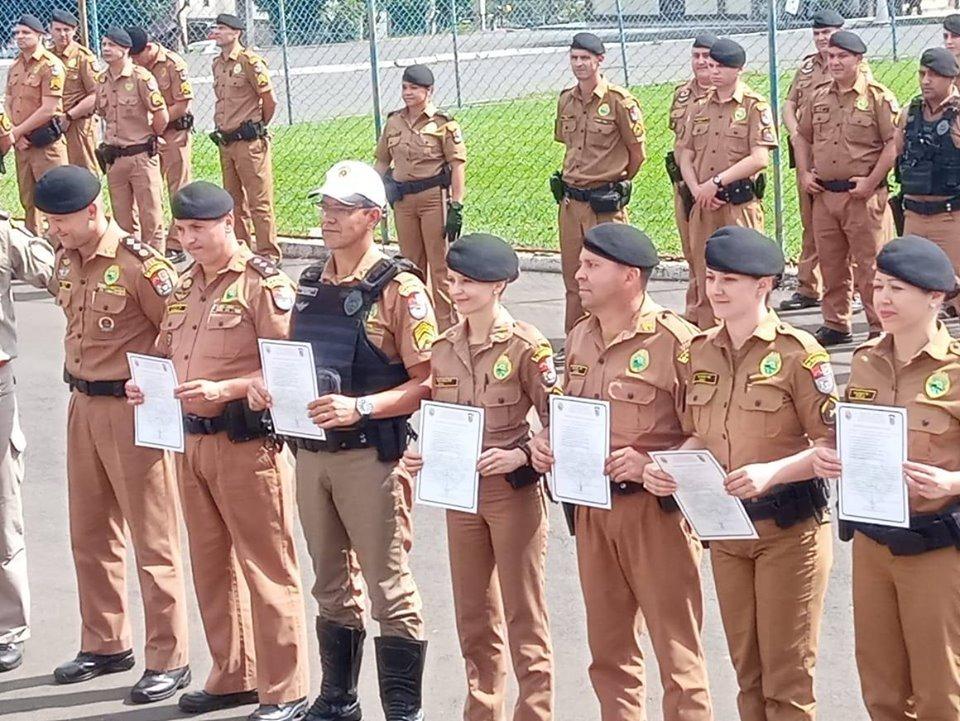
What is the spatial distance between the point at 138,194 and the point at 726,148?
18.4 ft

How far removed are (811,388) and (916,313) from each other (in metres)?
0.40

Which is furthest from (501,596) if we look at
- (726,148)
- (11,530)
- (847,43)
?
(847,43)

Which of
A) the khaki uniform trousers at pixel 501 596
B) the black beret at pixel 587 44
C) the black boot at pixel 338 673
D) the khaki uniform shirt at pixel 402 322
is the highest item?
the black beret at pixel 587 44

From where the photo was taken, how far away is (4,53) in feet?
74.6

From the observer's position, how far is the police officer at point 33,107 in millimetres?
14820

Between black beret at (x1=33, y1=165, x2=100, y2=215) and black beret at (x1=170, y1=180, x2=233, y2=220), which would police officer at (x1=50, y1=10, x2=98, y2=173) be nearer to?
black beret at (x1=33, y1=165, x2=100, y2=215)

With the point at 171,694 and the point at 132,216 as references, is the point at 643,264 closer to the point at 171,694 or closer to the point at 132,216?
the point at 171,694

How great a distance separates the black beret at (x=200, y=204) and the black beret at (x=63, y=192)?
0.54 m

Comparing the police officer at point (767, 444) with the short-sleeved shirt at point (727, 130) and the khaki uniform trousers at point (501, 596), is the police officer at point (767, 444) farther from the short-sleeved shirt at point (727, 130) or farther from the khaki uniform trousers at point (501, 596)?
the short-sleeved shirt at point (727, 130)

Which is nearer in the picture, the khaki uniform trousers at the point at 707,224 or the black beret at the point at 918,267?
the black beret at the point at 918,267

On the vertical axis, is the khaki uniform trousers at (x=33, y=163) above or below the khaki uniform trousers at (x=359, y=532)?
above

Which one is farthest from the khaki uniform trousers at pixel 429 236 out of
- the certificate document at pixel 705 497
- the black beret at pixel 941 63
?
the certificate document at pixel 705 497

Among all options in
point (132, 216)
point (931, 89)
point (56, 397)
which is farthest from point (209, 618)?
point (132, 216)

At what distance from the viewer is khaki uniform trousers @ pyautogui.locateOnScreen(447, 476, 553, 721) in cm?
579
